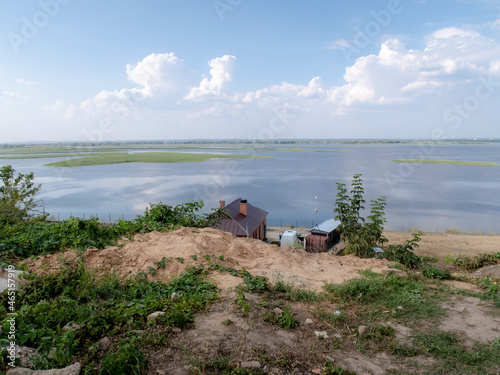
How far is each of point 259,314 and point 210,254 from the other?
7.98ft

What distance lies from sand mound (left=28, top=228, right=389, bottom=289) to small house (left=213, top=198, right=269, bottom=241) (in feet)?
31.0

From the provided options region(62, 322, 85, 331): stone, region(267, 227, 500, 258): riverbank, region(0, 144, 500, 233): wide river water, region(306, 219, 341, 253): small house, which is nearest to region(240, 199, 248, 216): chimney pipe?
region(267, 227, 500, 258): riverbank

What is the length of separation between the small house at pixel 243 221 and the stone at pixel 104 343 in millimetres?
13279

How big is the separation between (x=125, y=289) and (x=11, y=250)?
2.42 meters

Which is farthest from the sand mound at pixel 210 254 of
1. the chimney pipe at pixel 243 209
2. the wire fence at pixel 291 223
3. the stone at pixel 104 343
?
the wire fence at pixel 291 223

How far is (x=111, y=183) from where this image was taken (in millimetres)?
43625

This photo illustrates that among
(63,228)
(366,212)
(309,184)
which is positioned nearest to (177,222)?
(63,228)

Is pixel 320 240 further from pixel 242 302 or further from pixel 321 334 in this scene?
pixel 321 334

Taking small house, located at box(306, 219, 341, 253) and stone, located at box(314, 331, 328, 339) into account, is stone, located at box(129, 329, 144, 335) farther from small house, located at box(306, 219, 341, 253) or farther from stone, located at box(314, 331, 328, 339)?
small house, located at box(306, 219, 341, 253)

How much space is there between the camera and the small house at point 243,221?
17.3 m

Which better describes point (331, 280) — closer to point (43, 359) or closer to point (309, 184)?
point (43, 359)

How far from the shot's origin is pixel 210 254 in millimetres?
6289

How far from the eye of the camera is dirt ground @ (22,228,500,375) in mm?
3232

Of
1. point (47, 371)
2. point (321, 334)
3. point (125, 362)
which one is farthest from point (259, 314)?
point (47, 371)
